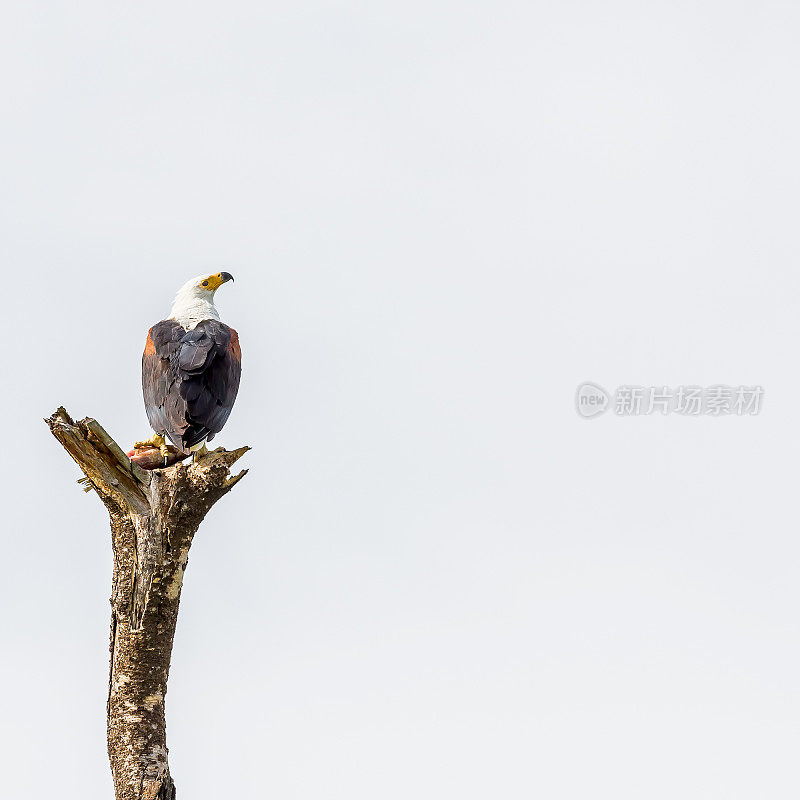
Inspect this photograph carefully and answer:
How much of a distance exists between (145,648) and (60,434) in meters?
1.68

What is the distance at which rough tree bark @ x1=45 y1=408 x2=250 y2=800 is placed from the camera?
7062mm

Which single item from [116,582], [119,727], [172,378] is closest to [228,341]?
[172,378]

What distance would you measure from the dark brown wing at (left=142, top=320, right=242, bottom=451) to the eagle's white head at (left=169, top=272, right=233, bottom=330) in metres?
0.39

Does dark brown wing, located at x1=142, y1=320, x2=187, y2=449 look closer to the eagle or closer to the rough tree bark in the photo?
the eagle

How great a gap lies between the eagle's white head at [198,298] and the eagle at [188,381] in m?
0.19

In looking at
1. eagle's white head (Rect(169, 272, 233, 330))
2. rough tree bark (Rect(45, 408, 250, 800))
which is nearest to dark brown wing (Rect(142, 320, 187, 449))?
eagle's white head (Rect(169, 272, 233, 330))

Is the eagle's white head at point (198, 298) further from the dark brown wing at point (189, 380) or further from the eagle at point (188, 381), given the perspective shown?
the dark brown wing at point (189, 380)

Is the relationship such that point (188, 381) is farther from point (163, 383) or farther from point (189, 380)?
point (163, 383)

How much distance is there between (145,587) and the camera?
713 centimetres

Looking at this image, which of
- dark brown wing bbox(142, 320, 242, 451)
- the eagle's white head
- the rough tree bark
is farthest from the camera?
the eagle's white head

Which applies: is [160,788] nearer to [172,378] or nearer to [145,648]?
[145,648]

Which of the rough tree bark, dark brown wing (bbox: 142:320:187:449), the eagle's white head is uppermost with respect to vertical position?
the eagle's white head

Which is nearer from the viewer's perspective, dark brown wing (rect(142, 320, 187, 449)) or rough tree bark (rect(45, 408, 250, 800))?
rough tree bark (rect(45, 408, 250, 800))

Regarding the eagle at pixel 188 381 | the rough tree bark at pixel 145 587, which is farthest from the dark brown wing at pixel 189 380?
the rough tree bark at pixel 145 587
